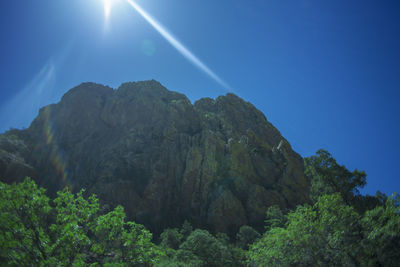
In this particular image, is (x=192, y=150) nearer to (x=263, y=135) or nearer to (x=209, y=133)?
(x=209, y=133)

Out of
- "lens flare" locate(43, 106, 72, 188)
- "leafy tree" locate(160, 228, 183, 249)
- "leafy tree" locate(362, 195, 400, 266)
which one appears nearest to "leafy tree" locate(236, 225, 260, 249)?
"leafy tree" locate(160, 228, 183, 249)

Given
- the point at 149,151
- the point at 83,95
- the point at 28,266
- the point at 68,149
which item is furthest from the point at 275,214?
the point at 83,95

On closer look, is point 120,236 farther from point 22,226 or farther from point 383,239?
point 383,239

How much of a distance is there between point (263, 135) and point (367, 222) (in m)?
69.4

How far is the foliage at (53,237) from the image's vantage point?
8281mm

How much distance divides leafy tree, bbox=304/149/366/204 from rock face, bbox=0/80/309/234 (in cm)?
1632

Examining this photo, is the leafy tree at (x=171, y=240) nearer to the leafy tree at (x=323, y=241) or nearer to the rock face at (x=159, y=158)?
the rock face at (x=159, y=158)

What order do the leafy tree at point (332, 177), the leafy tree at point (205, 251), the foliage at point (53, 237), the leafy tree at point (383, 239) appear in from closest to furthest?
the foliage at point (53, 237) < the leafy tree at point (383, 239) < the leafy tree at point (205, 251) < the leafy tree at point (332, 177)

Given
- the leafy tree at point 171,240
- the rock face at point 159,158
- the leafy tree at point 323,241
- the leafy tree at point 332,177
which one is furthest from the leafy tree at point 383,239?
the rock face at point 159,158

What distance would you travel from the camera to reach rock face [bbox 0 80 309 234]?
167 ft

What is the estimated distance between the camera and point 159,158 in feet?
197

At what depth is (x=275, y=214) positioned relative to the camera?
4253 cm

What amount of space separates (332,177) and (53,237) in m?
37.0

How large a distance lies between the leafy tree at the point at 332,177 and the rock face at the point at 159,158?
16.3m
